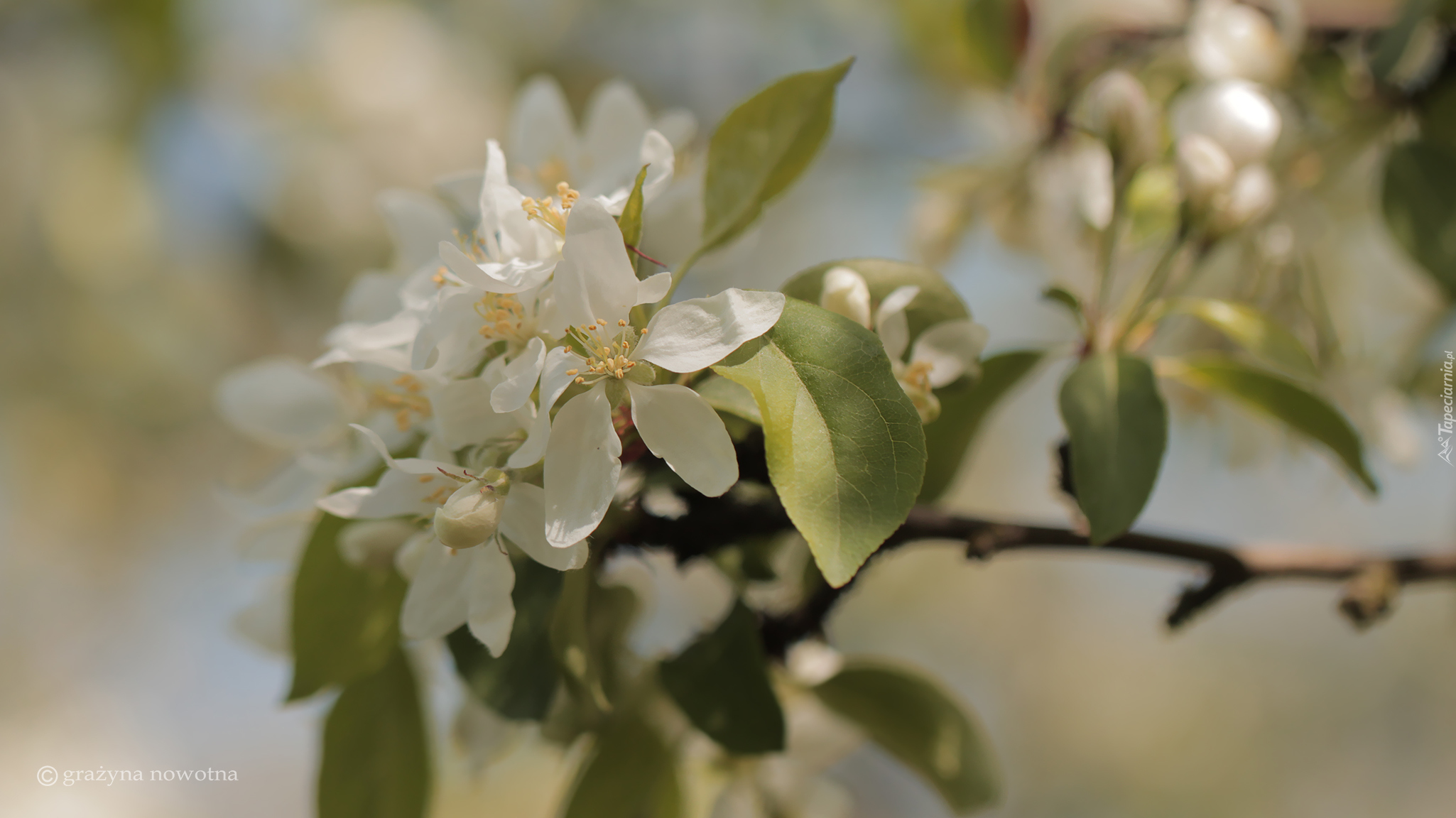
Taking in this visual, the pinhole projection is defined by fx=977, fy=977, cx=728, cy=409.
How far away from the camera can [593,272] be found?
21.8 inches

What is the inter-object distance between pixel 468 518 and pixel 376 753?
0.35 m

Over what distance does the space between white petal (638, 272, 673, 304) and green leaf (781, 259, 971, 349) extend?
0.13 m

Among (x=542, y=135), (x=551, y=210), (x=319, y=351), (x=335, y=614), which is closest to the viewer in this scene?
(x=551, y=210)

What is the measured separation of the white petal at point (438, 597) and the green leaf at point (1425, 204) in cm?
99

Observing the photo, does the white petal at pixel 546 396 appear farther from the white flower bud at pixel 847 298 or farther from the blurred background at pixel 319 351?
the blurred background at pixel 319 351

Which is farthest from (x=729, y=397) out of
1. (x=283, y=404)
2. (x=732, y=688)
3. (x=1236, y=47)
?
(x=1236, y=47)

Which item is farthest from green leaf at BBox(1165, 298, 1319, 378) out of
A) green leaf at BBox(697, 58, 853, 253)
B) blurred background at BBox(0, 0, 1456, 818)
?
blurred background at BBox(0, 0, 1456, 818)

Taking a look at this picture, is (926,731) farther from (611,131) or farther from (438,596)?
(611,131)

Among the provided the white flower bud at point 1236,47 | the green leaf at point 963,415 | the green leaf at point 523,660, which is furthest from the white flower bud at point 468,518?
the white flower bud at point 1236,47

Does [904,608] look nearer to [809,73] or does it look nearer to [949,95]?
[949,95]

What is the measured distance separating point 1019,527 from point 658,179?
39cm

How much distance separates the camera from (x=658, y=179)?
62 centimetres

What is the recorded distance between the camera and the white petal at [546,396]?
537mm

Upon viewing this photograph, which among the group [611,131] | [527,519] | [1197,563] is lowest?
[1197,563]
